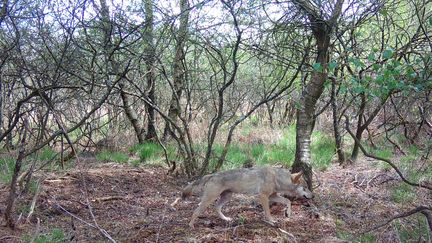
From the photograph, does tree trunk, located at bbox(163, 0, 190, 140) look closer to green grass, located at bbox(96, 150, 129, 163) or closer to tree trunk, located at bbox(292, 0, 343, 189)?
green grass, located at bbox(96, 150, 129, 163)

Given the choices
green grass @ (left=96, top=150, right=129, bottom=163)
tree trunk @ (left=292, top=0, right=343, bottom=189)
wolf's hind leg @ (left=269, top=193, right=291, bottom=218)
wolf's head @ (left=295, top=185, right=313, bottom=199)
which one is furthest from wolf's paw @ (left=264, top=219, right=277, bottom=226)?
green grass @ (left=96, top=150, right=129, bottom=163)

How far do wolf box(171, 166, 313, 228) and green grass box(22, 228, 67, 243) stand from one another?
1642 millimetres

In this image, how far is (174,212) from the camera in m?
7.22

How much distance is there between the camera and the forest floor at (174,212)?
5.88 meters

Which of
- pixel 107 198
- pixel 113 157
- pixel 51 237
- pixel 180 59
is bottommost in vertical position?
pixel 51 237

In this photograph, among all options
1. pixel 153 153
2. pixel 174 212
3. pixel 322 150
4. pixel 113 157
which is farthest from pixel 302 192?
pixel 113 157

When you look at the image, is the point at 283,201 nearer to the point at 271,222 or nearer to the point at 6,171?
the point at 271,222

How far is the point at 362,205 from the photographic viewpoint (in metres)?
7.76

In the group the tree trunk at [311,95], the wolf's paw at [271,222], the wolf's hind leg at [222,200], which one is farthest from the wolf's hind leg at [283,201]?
the tree trunk at [311,95]

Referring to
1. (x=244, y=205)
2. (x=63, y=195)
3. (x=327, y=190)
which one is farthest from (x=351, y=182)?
(x=63, y=195)

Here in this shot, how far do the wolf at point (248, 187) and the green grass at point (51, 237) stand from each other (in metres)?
1.64

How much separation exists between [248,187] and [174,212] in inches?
52.0

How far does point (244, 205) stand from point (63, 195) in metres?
3.03

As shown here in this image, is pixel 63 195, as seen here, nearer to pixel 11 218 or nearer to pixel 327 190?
pixel 11 218
